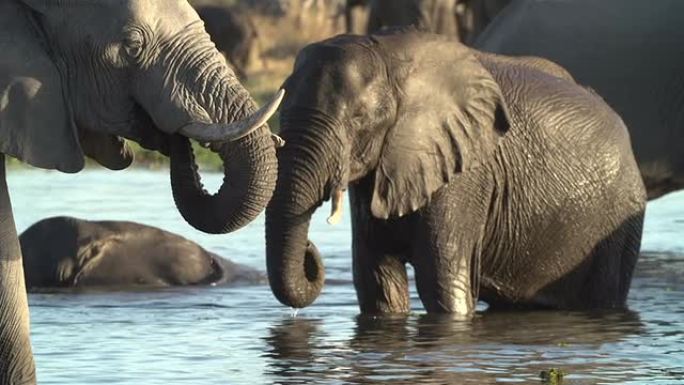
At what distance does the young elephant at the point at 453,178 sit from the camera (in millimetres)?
10320

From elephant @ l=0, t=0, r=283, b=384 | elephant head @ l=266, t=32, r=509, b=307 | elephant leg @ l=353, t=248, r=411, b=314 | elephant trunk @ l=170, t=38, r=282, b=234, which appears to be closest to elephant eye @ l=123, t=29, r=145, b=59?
elephant @ l=0, t=0, r=283, b=384

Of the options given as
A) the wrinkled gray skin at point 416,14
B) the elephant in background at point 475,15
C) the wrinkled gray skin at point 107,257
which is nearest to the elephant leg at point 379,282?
the wrinkled gray skin at point 107,257

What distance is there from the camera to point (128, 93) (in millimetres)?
7051

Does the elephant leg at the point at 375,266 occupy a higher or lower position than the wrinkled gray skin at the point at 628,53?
lower

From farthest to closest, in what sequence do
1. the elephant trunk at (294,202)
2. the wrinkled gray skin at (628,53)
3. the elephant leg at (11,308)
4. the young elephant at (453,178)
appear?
the wrinkled gray skin at (628,53) < the young elephant at (453,178) < the elephant trunk at (294,202) < the elephant leg at (11,308)

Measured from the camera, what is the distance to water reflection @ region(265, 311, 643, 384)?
9.25m

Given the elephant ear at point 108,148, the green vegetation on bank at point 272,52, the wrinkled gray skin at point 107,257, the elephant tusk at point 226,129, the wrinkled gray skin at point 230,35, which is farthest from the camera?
the wrinkled gray skin at point 230,35

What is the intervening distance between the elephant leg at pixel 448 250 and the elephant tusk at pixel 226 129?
380cm

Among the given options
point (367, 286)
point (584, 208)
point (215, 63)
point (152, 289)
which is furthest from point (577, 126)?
point (215, 63)

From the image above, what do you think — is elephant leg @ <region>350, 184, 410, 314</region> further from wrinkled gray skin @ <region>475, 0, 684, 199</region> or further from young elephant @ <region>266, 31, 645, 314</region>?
wrinkled gray skin @ <region>475, 0, 684, 199</region>

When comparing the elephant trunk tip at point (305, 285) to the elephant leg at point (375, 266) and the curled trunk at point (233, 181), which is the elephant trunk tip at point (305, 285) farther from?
the curled trunk at point (233, 181)

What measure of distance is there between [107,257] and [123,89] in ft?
18.8

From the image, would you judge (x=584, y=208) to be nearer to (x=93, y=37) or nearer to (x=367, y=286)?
(x=367, y=286)

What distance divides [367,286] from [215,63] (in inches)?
156
